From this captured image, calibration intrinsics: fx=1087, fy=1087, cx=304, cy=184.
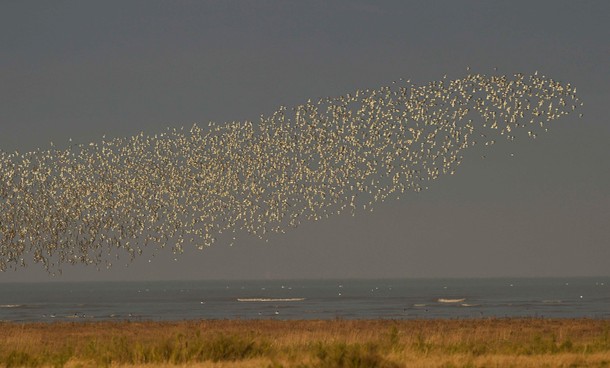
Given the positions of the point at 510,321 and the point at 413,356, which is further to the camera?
the point at 510,321

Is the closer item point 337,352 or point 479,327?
point 337,352

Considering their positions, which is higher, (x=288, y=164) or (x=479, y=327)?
(x=288, y=164)

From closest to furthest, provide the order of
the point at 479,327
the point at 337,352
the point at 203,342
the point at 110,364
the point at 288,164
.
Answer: the point at 337,352, the point at 110,364, the point at 203,342, the point at 288,164, the point at 479,327

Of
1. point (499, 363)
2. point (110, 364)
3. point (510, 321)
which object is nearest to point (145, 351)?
point (110, 364)

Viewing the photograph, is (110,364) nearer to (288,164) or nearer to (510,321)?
(288,164)

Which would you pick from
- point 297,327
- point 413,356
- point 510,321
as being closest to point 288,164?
point 297,327

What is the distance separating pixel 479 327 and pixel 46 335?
22152 mm

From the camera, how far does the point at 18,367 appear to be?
29.8 meters

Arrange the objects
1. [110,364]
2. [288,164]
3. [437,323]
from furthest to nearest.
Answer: [437,323] → [288,164] → [110,364]

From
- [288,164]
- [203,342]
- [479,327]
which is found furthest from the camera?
[479,327]

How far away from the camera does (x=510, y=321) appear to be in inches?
2448

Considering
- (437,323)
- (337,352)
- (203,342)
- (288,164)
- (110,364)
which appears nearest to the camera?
(337,352)

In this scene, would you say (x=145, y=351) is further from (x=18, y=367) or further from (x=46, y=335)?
(x=46, y=335)

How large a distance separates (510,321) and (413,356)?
109 feet
